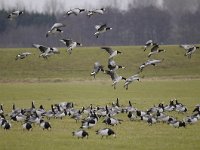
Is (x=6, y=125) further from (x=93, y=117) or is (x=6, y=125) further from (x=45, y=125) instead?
(x=93, y=117)

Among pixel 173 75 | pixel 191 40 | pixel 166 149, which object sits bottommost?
pixel 166 149

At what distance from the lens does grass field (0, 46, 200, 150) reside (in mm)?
20656

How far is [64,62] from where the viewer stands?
7575cm

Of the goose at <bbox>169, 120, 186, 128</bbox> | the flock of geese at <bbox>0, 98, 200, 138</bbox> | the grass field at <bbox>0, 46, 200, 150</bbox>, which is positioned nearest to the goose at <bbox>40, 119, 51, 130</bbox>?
the flock of geese at <bbox>0, 98, 200, 138</bbox>

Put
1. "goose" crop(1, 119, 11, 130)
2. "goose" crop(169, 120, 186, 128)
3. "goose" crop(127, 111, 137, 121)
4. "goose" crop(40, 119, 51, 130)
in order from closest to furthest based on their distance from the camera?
1. "goose" crop(40, 119, 51, 130)
2. "goose" crop(1, 119, 11, 130)
3. "goose" crop(169, 120, 186, 128)
4. "goose" crop(127, 111, 137, 121)

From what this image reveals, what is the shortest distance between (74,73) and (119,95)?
81.1ft

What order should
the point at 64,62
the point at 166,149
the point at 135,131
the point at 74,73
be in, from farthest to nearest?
the point at 64,62 < the point at 74,73 < the point at 135,131 < the point at 166,149

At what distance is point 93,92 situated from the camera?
4719cm

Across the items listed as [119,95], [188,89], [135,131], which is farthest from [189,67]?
[135,131]

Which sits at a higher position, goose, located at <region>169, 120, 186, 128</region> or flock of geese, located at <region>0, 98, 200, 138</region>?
flock of geese, located at <region>0, 98, 200, 138</region>

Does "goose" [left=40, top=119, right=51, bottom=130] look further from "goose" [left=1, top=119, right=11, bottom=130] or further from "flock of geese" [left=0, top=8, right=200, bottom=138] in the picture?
"goose" [left=1, top=119, right=11, bottom=130]

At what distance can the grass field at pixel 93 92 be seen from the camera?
813 inches

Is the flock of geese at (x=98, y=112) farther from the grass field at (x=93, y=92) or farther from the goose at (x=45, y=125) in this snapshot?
the grass field at (x=93, y=92)

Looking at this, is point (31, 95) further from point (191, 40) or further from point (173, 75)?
point (191, 40)
